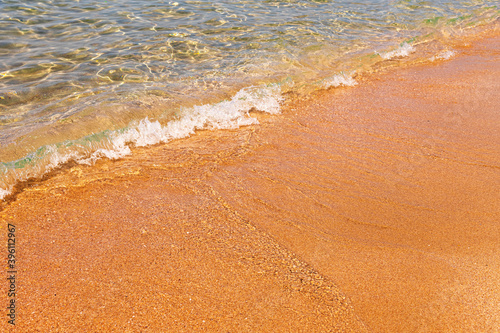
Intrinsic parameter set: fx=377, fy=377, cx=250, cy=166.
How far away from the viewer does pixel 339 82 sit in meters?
6.05

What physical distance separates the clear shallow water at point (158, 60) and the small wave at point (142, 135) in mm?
14

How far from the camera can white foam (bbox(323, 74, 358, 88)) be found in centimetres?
600

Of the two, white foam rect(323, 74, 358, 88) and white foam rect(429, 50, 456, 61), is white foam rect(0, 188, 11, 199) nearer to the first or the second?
white foam rect(323, 74, 358, 88)

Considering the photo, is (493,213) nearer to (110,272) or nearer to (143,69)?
(110,272)

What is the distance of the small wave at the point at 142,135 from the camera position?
367 centimetres

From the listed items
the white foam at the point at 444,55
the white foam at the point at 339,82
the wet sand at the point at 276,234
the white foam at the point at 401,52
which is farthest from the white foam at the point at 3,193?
the white foam at the point at 444,55

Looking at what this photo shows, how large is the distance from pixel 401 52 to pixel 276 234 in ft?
19.5

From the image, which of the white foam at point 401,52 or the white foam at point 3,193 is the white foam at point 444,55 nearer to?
the white foam at point 401,52

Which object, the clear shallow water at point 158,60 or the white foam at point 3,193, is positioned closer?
the white foam at point 3,193

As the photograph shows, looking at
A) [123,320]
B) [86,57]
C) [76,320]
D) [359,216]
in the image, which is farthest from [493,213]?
[86,57]

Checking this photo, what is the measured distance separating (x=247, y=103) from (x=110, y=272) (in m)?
3.24

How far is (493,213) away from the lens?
3.17 m

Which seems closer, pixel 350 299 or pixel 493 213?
pixel 350 299

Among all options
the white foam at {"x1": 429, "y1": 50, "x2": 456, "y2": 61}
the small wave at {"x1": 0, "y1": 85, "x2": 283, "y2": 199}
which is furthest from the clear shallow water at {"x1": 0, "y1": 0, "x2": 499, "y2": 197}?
the white foam at {"x1": 429, "y1": 50, "x2": 456, "y2": 61}
